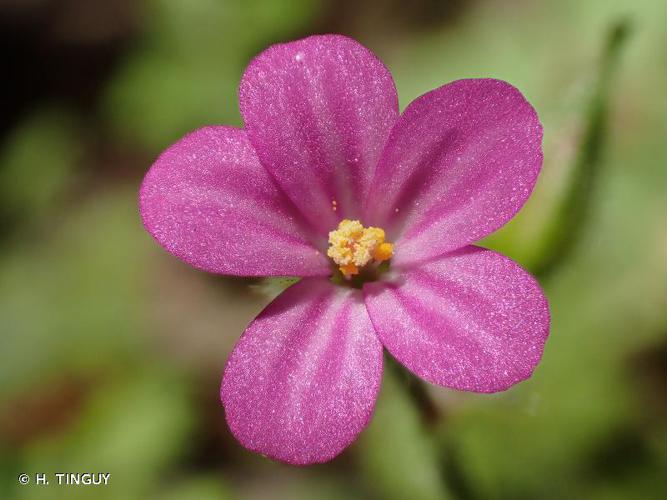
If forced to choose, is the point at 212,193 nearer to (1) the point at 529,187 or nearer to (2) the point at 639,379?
(1) the point at 529,187

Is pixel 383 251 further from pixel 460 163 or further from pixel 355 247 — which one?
pixel 460 163

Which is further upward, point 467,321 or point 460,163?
point 460,163

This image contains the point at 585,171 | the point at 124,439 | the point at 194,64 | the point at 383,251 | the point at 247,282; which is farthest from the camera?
the point at 194,64

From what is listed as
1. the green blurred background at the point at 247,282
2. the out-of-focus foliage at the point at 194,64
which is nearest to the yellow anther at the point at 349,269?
the green blurred background at the point at 247,282

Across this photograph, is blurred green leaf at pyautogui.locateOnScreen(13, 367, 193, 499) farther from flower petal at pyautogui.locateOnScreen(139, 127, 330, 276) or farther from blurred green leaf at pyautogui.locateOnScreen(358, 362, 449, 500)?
flower petal at pyautogui.locateOnScreen(139, 127, 330, 276)

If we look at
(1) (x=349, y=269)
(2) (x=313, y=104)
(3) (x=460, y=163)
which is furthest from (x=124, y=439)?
(3) (x=460, y=163)
